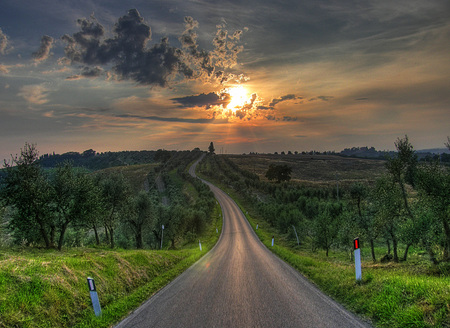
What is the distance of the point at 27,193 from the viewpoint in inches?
789

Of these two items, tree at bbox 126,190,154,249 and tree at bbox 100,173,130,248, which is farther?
tree at bbox 126,190,154,249

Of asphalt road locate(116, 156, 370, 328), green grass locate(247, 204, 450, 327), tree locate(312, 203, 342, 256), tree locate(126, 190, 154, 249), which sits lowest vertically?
tree locate(312, 203, 342, 256)

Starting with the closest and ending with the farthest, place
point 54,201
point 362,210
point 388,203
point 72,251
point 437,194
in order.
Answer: point 437,194 < point 72,251 < point 388,203 < point 54,201 < point 362,210

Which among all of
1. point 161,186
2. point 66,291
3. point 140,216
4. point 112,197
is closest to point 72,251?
point 112,197

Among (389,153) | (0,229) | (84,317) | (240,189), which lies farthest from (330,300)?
(240,189)

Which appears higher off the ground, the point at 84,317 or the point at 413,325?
the point at 413,325

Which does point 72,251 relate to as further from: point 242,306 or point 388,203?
point 388,203

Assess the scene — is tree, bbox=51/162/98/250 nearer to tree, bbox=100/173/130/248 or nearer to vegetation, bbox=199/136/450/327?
tree, bbox=100/173/130/248

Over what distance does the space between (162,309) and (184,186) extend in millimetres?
109562

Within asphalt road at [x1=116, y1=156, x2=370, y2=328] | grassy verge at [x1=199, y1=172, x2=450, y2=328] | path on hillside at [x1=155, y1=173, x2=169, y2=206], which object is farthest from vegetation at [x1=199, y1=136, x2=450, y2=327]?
path on hillside at [x1=155, y1=173, x2=169, y2=206]

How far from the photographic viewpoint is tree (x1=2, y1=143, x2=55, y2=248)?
65.9 ft

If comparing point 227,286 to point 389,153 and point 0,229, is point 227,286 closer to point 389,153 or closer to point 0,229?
point 389,153

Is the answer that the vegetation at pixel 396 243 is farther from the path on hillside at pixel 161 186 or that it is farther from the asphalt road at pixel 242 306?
the path on hillside at pixel 161 186

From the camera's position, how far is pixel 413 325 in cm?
504
